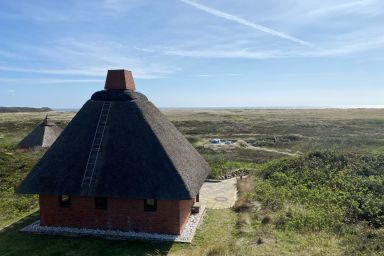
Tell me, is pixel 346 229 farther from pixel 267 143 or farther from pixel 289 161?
pixel 267 143

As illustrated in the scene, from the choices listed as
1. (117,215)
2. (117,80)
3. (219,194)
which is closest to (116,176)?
(117,215)

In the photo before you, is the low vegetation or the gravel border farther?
the gravel border

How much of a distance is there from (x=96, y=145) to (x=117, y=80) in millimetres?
4577

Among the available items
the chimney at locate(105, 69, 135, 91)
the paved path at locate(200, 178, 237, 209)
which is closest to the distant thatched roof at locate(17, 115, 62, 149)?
the paved path at locate(200, 178, 237, 209)

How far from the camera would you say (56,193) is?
1802 centimetres

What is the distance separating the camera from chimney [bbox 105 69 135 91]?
2173 cm

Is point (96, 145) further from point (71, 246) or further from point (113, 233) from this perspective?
point (71, 246)

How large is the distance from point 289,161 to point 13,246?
2521 centimetres

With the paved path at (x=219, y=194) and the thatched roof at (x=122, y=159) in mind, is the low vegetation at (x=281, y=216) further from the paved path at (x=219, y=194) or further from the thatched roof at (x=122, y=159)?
the thatched roof at (x=122, y=159)

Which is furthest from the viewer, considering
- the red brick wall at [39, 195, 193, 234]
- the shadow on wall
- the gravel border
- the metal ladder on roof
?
the red brick wall at [39, 195, 193, 234]

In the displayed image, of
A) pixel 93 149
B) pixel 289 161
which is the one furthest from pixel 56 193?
pixel 289 161

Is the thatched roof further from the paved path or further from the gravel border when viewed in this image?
the paved path

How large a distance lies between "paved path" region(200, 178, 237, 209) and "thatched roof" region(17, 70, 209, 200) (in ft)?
14.0

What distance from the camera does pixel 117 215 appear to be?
18.6 metres
